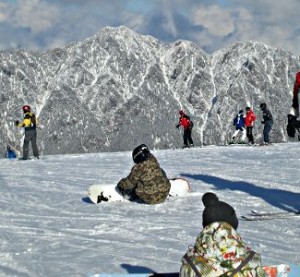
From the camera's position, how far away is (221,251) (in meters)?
4.90

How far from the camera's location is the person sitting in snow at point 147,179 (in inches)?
483

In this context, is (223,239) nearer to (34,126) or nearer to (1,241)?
(1,241)

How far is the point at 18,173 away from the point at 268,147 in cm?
1204

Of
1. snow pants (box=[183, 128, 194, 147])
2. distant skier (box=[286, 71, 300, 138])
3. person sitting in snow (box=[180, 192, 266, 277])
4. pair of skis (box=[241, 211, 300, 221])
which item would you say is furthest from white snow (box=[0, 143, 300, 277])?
snow pants (box=[183, 128, 194, 147])

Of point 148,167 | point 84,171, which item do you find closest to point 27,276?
point 148,167

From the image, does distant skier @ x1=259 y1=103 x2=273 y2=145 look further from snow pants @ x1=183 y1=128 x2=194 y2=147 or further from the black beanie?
the black beanie

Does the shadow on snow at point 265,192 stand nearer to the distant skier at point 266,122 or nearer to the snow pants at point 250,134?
the distant skier at point 266,122

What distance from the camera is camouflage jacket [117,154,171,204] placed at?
12.3 m

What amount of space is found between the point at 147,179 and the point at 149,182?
9cm

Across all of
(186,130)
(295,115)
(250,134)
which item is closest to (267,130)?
(250,134)

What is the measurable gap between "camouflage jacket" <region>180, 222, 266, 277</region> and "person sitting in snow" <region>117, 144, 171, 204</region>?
23.8 ft

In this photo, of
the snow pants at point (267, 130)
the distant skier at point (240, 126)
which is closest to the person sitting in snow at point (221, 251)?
the snow pants at point (267, 130)

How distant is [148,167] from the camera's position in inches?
482

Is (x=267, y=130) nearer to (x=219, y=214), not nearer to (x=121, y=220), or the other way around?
(x=121, y=220)
